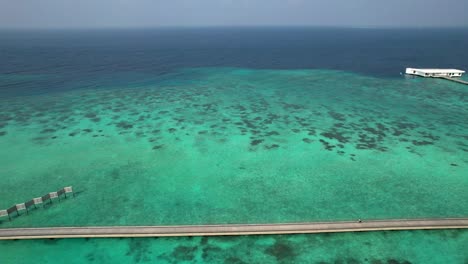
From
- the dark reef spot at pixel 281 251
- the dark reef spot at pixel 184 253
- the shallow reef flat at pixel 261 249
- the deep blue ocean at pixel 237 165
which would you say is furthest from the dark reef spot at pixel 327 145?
the dark reef spot at pixel 184 253

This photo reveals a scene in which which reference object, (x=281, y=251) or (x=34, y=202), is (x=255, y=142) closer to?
(x=281, y=251)

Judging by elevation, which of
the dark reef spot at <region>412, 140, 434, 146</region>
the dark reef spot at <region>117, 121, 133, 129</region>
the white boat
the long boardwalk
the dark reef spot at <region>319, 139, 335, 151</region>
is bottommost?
the long boardwalk

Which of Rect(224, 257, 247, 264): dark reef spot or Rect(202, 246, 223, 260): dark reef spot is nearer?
Rect(224, 257, 247, 264): dark reef spot

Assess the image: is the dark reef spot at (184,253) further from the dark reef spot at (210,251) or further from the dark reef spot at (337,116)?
the dark reef spot at (337,116)

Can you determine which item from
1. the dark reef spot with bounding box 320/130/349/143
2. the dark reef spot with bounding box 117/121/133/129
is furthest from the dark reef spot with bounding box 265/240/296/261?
the dark reef spot with bounding box 117/121/133/129

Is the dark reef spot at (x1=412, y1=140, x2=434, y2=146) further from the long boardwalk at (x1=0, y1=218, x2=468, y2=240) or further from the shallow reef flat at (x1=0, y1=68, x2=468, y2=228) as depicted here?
the long boardwalk at (x1=0, y1=218, x2=468, y2=240)

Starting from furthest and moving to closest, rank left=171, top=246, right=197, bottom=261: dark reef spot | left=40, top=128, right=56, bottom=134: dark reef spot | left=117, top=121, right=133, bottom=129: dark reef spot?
left=117, top=121, right=133, bottom=129: dark reef spot
left=40, top=128, right=56, bottom=134: dark reef spot
left=171, top=246, right=197, bottom=261: dark reef spot

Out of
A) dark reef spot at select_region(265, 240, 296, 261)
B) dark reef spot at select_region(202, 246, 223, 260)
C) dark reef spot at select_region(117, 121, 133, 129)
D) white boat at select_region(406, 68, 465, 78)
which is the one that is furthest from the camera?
white boat at select_region(406, 68, 465, 78)

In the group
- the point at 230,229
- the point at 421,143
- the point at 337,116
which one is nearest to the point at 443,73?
the point at 337,116
